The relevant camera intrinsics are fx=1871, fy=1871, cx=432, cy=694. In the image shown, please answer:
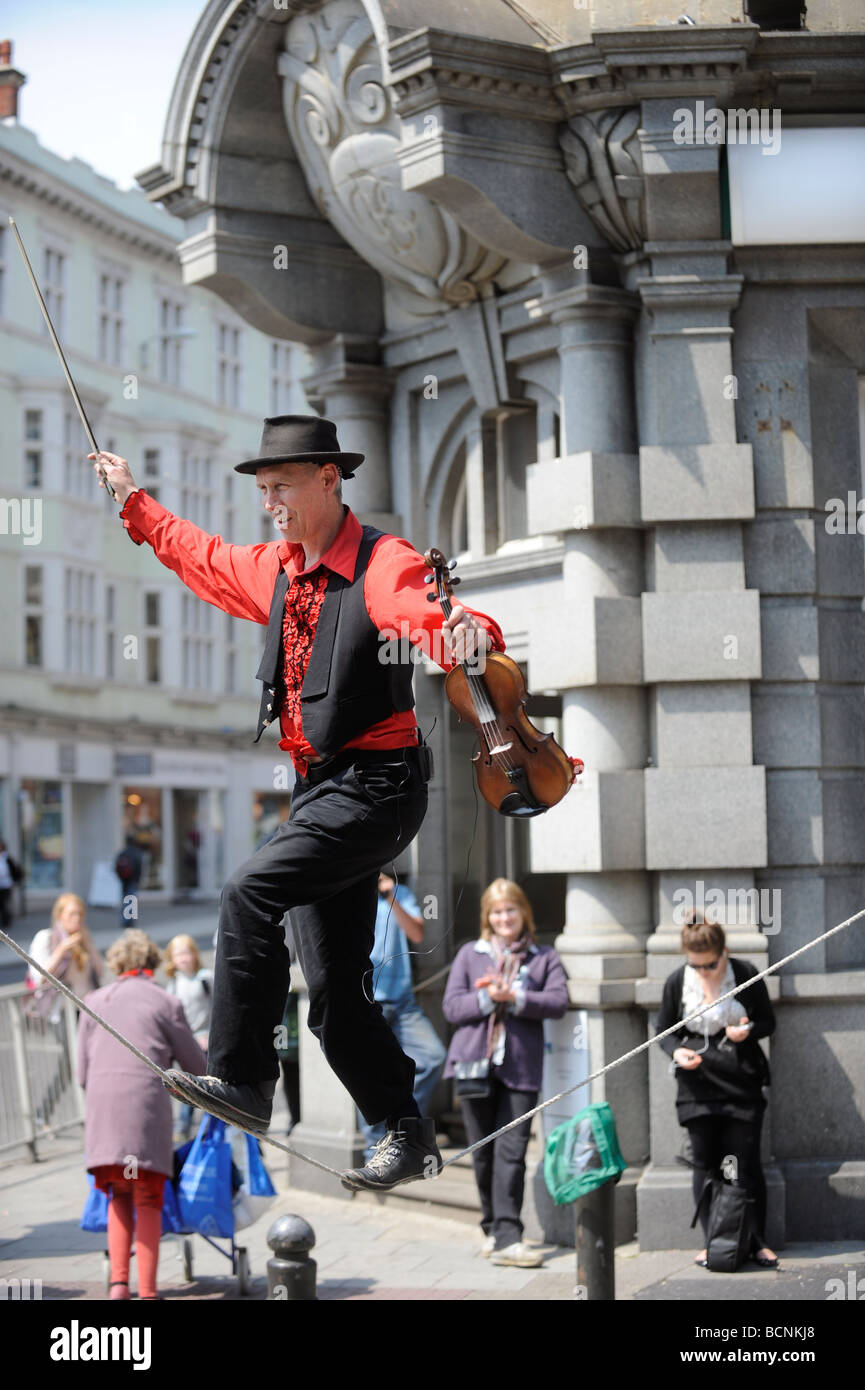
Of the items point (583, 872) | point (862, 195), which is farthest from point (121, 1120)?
point (862, 195)

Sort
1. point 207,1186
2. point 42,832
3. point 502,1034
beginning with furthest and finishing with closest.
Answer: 1. point 42,832
2. point 502,1034
3. point 207,1186

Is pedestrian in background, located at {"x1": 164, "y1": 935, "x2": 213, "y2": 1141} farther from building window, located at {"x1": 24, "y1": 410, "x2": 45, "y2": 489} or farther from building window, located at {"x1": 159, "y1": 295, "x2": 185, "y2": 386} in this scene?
building window, located at {"x1": 159, "y1": 295, "x2": 185, "y2": 386}

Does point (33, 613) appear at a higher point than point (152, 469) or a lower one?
lower

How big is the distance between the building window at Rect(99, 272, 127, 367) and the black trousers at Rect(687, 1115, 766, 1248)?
99.5 ft

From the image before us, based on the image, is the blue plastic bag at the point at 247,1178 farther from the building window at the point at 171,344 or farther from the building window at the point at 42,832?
the building window at the point at 171,344

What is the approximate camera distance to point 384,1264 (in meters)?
9.34

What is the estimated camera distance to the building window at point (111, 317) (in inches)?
1444

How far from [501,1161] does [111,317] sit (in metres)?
30.1

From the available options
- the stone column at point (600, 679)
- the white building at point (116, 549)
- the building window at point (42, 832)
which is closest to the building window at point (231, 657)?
the white building at point (116, 549)

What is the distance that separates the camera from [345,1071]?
4824 millimetres

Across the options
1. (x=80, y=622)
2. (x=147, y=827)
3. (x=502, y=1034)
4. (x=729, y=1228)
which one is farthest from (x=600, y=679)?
(x=147, y=827)

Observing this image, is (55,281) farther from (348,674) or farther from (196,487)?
(348,674)

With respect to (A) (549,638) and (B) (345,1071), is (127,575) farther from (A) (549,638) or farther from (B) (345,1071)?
(B) (345,1071)

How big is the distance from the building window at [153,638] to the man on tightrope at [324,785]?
35030 mm
